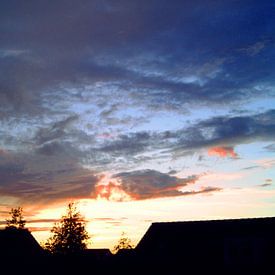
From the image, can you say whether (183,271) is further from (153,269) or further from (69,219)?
(69,219)

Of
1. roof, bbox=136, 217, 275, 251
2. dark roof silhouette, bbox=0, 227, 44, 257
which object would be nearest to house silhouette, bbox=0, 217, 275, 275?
roof, bbox=136, 217, 275, 251

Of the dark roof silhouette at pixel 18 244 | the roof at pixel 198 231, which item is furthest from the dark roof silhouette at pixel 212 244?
the dark roof silhouette at pixel 18 244

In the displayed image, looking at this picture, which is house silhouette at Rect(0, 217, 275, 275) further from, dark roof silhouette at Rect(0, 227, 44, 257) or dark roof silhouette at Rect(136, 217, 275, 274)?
dark roof silhouette at Rect(0, 227, 44, 257)

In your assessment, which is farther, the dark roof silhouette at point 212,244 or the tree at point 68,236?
the tree at point 68,236

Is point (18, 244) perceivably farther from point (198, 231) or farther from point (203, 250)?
point (203, 250)

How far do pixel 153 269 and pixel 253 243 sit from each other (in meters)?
8.98

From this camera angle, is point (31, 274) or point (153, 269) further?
point (31, 274)

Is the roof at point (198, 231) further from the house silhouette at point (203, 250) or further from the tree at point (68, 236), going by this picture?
the tree at point (68, 236)

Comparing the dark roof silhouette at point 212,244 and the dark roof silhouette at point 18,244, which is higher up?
the dark roof silhouette at point 18,244

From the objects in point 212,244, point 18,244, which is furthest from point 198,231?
point 18,244

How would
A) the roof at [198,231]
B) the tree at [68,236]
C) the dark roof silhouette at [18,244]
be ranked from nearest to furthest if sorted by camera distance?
the roof at [198,231]
the dark roof silhouette at [18,244]
the tree at [68,236]

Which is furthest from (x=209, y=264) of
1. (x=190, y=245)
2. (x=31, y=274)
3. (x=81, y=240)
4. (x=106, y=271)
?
(x=81, y=240)

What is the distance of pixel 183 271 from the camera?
33.5 m

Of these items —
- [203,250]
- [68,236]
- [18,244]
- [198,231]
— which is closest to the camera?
[203,250]
